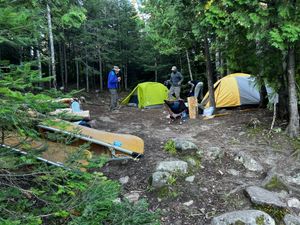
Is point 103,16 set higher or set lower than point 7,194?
higher

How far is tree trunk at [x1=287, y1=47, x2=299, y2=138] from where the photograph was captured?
6.56 m

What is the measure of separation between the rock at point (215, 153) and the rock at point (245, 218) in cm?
180

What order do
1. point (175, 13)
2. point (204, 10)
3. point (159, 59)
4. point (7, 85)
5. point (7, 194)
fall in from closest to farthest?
point (7, 85) < point (7, 194) < point (204, 10) < point (175, 13) < point (159, 59)

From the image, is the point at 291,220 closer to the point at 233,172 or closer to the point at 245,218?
the point at 245,218

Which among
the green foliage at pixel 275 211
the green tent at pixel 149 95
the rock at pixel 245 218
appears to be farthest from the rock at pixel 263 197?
the green tent at pixel 149 95

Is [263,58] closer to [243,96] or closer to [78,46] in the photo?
[243,96]

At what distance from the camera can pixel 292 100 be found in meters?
6.64

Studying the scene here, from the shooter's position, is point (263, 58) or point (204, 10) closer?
point (204, 10)

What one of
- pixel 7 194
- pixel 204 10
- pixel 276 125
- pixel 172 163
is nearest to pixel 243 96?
pixel 276 125

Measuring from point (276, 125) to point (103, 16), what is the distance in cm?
1858

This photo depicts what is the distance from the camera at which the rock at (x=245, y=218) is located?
388cm

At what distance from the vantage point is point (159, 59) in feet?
75.4

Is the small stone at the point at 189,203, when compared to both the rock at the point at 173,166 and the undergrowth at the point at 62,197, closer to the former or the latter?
the rock at the point at 173,166

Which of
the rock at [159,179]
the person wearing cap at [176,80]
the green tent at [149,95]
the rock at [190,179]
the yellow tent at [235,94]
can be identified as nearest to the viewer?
the rock at [159,179]
